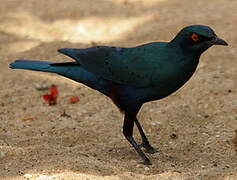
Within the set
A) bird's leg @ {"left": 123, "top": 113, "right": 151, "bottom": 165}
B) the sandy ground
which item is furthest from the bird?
the sandy ground

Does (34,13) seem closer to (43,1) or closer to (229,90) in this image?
(43,1)

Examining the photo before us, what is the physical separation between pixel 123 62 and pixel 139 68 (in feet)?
0.57

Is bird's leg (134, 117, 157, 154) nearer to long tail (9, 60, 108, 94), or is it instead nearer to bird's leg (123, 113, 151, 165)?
bird's leg (123, 113, 151, 165)

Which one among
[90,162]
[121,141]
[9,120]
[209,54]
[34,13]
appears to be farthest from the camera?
[34,13]

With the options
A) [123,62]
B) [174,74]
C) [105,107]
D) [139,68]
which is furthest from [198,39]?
[105,107]

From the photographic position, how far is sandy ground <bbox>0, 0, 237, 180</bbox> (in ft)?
15.6

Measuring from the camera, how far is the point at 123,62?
5.12 meters

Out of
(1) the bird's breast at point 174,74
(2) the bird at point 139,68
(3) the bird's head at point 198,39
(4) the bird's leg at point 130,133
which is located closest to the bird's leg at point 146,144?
(2) the bird at point 139,68

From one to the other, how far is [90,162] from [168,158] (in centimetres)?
80

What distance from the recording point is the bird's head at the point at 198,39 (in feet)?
15.6

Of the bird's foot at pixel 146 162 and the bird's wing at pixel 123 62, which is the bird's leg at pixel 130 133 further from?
the bird's wing at pixel 123 62

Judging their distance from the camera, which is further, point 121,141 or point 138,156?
point 121,141

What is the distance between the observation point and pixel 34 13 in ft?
28.5

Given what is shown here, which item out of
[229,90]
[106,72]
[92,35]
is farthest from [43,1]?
[106,72]
